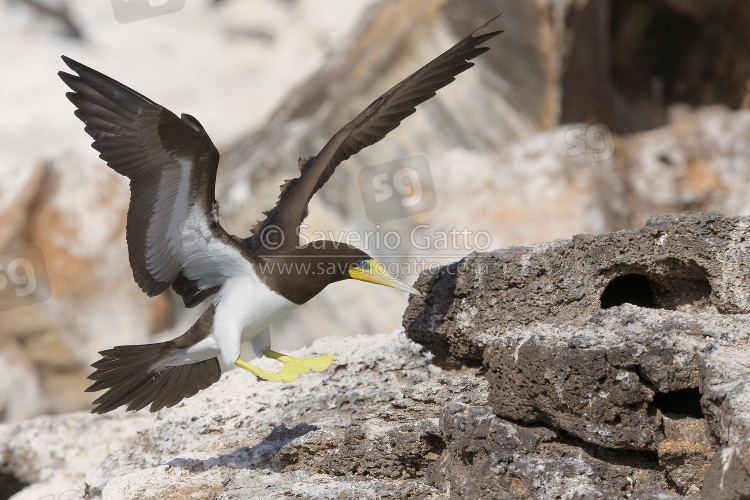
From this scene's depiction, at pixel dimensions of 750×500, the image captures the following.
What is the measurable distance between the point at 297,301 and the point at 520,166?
7.87 m

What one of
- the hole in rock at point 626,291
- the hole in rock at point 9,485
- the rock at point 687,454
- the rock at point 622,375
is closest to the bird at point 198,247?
the hole in rock at point 626,291

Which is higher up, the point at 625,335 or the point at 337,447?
the point at 625,335

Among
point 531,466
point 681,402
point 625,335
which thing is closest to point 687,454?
point 681,402

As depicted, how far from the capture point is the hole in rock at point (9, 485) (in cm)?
785

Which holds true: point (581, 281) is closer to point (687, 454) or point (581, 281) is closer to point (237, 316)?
point (687, 454)

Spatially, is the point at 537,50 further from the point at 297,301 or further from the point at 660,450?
the point at 660,450

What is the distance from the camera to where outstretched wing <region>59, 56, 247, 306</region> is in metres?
5.41

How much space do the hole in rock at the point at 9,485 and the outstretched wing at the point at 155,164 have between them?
3070mm

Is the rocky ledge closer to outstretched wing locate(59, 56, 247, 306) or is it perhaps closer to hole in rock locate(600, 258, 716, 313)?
hole in rock locate(600, 258, 716, 313)

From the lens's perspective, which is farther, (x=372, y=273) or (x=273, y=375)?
(x=372, y=273)

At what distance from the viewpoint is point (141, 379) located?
618cm

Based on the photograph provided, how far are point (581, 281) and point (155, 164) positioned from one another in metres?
2.72

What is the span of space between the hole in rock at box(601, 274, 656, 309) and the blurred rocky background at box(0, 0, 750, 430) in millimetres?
6439

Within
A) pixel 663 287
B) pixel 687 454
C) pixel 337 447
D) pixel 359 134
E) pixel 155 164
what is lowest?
pixel 687 454
